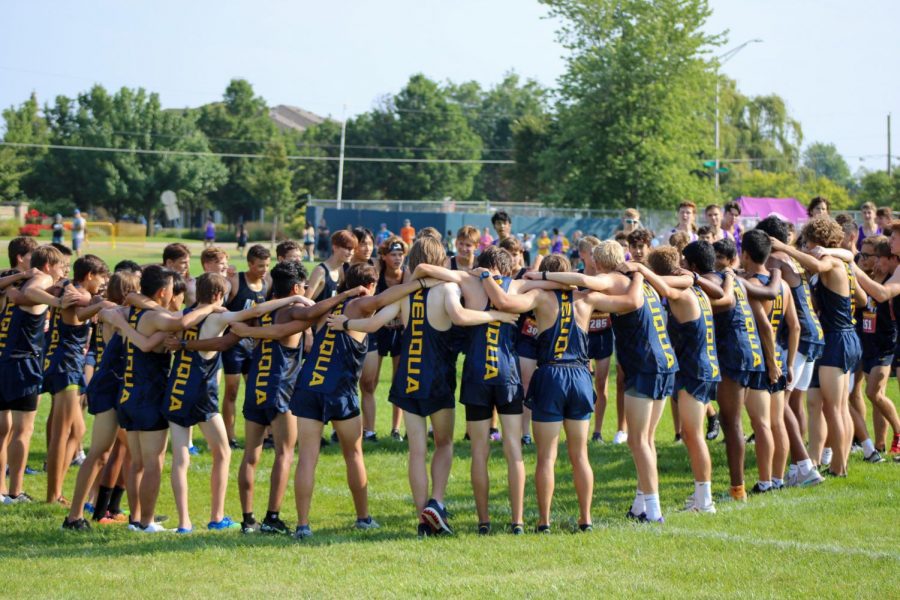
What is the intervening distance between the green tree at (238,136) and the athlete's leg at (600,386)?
6578 centimetres

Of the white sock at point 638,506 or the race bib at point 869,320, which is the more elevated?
the race bib at point 869,320

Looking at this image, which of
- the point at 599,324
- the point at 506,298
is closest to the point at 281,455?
the point at 506,298

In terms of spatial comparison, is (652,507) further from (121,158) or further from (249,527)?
(121,158)

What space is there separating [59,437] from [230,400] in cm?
255

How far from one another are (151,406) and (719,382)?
461 cm

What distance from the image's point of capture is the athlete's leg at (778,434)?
8.85m

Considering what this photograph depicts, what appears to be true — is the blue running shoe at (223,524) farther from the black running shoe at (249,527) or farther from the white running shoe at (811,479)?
the white running shoe at (811,479)

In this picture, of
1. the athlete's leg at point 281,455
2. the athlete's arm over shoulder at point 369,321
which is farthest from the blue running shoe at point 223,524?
the athlete's arm over shoulder at point 369,321

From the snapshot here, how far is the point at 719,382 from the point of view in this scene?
8461mm

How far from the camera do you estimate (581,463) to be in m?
7.42

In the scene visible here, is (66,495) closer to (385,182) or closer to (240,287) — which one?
(240,287)

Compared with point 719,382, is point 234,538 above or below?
below

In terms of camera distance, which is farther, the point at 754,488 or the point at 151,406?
the point at 754,488

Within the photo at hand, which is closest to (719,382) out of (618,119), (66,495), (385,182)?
(66,495)
